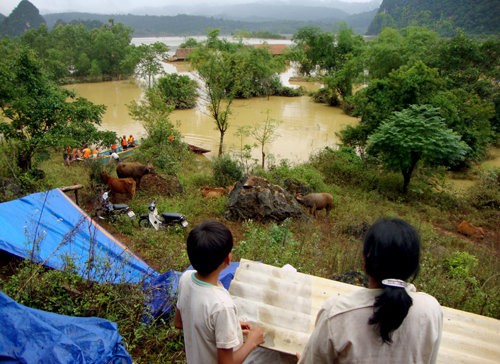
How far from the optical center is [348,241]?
6.25 m

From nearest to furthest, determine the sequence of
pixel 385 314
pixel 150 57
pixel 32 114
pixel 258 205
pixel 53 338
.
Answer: pixel 385 314 → pixel 53 338 → pixel 32 114 → pixel 258 205 → pixel 150 57

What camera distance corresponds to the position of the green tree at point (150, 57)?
99.0 feet

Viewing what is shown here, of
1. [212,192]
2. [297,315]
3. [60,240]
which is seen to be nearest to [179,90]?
[212,192]

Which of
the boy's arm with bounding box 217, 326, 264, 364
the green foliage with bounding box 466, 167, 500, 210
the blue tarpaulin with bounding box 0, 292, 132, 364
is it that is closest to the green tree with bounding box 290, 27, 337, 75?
the green foliage with bounding box 466, 167, 500, 210

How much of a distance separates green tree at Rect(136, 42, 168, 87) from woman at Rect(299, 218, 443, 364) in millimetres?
31604

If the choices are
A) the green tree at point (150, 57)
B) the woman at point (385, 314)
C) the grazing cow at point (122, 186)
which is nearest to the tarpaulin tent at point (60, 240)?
the grazing cow at point (122, 186)

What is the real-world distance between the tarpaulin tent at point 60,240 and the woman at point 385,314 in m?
2.55

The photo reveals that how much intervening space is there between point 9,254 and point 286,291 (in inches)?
122

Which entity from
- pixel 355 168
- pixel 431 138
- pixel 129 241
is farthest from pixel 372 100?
pixel 129 241

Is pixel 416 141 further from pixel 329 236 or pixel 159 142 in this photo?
pixel 159 142

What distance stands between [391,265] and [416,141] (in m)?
8.90

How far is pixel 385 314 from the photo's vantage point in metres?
1.22

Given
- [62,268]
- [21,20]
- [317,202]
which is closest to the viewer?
[62,268]

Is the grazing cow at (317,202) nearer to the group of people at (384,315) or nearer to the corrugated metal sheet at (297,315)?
the corrugated metal sheet at (297,315)
